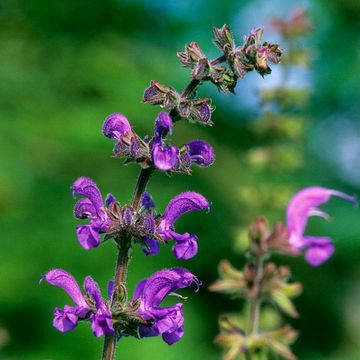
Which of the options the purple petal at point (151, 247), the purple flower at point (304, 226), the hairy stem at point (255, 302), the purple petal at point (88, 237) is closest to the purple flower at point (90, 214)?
the purple petal at point (88, 237)

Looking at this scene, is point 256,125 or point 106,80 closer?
point 256,125

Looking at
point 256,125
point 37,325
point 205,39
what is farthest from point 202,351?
point 205,39

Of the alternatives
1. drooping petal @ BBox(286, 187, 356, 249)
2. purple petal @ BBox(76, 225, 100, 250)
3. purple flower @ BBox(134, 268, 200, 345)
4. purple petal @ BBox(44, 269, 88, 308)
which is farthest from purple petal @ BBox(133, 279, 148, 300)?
drooping petal @ BBox(286, 187, 356, 249)

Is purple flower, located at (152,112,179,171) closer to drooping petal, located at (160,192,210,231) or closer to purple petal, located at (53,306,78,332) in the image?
drooping petal, located at (160,192,210,231)

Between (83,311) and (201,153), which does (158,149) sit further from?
(83,311)

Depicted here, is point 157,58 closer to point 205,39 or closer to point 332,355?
point 205,39

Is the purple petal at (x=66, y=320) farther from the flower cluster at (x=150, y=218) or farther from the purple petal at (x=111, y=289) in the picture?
the purple petal at (x=111, y=289)
